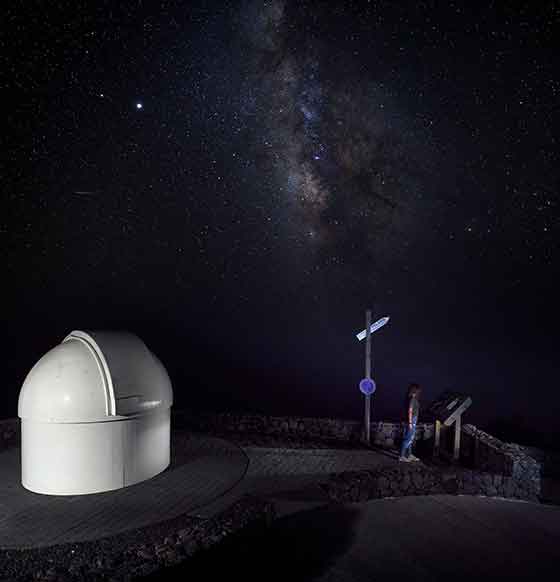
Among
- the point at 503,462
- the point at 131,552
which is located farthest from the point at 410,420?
the point at 131,552

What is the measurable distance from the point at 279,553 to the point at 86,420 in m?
3.80

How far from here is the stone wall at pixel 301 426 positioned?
39.8 ft

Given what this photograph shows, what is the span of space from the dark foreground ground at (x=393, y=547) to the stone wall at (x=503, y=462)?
2213 millimetres

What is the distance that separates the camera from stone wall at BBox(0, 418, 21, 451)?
1090 centimetres

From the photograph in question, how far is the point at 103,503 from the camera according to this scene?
750 cm

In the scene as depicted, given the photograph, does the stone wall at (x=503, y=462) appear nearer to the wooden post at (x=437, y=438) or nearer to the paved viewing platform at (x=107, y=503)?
the wooden post at (x=437, y=438)

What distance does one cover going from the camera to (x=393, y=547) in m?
6.27

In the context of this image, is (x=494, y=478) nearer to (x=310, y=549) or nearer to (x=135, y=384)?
(x=310, y=549)

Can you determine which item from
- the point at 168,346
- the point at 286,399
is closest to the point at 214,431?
the point at 286,399

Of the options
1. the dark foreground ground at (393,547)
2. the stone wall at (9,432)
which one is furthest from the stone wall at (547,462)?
the stone wall at (9,432)

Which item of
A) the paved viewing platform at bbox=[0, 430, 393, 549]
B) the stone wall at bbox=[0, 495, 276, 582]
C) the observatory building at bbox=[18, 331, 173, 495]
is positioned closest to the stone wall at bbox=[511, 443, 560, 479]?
the paved viewing platform at bbox=[0, 430, 393, 549]

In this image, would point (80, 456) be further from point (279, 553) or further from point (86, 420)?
point (279, 553)

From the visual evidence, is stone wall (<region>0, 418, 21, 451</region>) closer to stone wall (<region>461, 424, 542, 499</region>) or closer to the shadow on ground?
the shadow on ground

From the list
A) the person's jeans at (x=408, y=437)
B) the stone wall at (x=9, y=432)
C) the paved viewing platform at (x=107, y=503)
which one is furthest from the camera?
the stone wall at (x=9, y=432)
